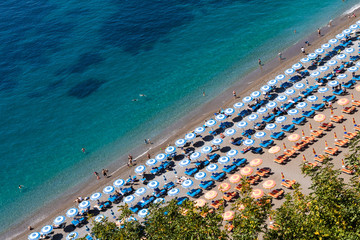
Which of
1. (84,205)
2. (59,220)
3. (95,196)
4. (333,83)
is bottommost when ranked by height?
(59,220)

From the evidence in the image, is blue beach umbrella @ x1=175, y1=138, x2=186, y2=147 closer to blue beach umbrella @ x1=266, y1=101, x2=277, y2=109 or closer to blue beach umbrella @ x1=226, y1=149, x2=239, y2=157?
blue beach umbrella @ x1=226, y1=149, x2=239, y2=157

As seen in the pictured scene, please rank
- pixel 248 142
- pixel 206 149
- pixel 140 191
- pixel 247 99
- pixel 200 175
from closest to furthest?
pixel 200 175 → pixel 140 191 → pixel 248 142 → pixel 206 149 → pixel 247 99

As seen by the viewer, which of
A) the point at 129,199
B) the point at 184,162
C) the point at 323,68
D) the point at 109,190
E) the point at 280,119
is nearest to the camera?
the point at 129,199

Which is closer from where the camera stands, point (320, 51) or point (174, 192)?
point (174, 192)

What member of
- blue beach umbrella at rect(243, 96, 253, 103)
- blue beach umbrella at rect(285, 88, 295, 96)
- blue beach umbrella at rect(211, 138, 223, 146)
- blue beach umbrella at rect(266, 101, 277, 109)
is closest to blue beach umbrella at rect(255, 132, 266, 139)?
blue beach umbrella at rect(211, 138, 223, 146)

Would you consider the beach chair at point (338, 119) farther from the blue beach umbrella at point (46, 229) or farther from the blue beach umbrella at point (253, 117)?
the blue beach umbrella at point (46, 229)

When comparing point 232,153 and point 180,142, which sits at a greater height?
point 232,153

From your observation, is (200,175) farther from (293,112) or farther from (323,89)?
(323,89)

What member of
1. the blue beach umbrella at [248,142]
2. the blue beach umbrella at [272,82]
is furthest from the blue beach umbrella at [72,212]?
the blue beach umbrella at [272,82]

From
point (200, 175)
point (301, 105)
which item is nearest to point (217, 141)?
point (200, 175)


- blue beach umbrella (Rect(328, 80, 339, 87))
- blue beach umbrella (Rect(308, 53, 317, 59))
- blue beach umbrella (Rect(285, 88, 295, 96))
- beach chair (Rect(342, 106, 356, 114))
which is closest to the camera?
beach chair (Rect(342, 106, 356, 114))
